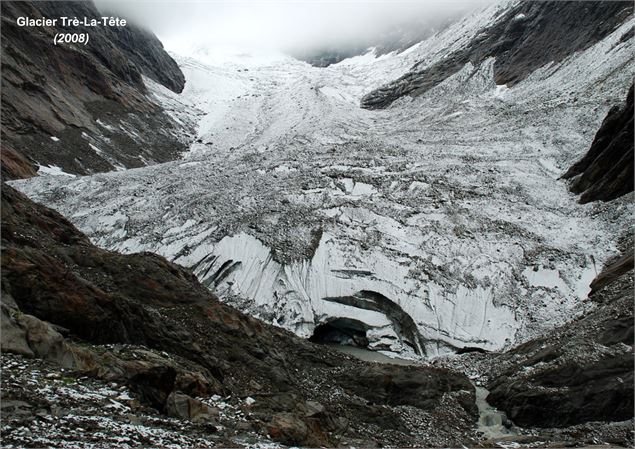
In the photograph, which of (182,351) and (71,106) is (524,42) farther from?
(182,351)

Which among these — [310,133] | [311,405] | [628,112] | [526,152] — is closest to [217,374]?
[311,405]

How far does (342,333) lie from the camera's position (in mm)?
18188

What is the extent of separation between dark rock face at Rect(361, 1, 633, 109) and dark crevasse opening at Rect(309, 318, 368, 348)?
1263 inches

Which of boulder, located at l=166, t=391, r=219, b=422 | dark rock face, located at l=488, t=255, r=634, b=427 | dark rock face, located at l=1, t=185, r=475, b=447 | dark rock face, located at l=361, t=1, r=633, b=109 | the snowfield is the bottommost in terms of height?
boulder, located at l=166, t=391, r=219, b=422

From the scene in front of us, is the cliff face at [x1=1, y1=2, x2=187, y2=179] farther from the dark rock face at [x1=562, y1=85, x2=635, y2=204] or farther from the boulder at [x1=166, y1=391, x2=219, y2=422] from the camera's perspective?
the dark rock face at [x1=562, y1=85, x2=635, y2=204]

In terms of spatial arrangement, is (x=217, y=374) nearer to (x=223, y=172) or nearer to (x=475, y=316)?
(x=475, y=316)

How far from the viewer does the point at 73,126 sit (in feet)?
118

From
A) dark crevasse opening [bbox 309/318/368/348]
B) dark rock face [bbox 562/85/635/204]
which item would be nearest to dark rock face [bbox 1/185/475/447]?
dark crevasse opening [bbox 309/318/368/348]

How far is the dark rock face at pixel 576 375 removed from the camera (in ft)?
37.8

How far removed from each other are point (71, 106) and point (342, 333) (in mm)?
30840

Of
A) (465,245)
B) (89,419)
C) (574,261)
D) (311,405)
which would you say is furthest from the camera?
(465,245)

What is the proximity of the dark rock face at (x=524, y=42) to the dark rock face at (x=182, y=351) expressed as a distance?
1419 inches

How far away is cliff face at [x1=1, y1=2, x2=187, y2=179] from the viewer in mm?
31797

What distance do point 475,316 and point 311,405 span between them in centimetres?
982
